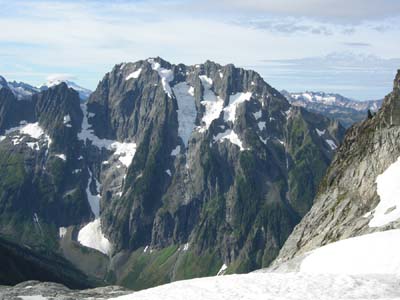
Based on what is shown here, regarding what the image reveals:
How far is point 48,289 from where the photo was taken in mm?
60719

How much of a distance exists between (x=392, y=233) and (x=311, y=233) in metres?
36.0

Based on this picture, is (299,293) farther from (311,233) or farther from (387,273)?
(311,233)

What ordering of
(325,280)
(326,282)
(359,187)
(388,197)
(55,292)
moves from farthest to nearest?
(359,187)
(388,197)
(55,292)
(325,280)
(326,282)

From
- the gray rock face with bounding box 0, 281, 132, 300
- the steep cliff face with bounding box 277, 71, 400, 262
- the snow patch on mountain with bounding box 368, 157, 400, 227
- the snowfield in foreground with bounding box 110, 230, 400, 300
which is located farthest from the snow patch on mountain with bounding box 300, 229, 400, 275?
the gray rock face with bounding box 0, 281, 132, 300

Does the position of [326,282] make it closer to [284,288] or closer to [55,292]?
[284,288]

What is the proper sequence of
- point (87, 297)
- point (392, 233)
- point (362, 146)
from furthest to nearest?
point (362, 146) → point (87, 297) → point (392, 233)

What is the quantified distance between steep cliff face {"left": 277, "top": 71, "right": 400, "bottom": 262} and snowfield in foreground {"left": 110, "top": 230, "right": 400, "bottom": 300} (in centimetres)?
1648

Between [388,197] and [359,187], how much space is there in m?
11.9

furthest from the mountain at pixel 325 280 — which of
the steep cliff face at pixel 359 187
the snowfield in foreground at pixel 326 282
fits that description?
the steep cliff face at pixel 359 187

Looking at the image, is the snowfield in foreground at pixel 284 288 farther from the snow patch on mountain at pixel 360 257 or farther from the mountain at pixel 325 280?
the snow patch on mountain at pixel 360 257

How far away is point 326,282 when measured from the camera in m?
31.7

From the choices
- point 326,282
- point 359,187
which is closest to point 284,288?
point 326,282

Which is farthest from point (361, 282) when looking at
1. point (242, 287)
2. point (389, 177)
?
point (389, 177)

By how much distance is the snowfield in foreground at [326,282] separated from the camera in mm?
30188
